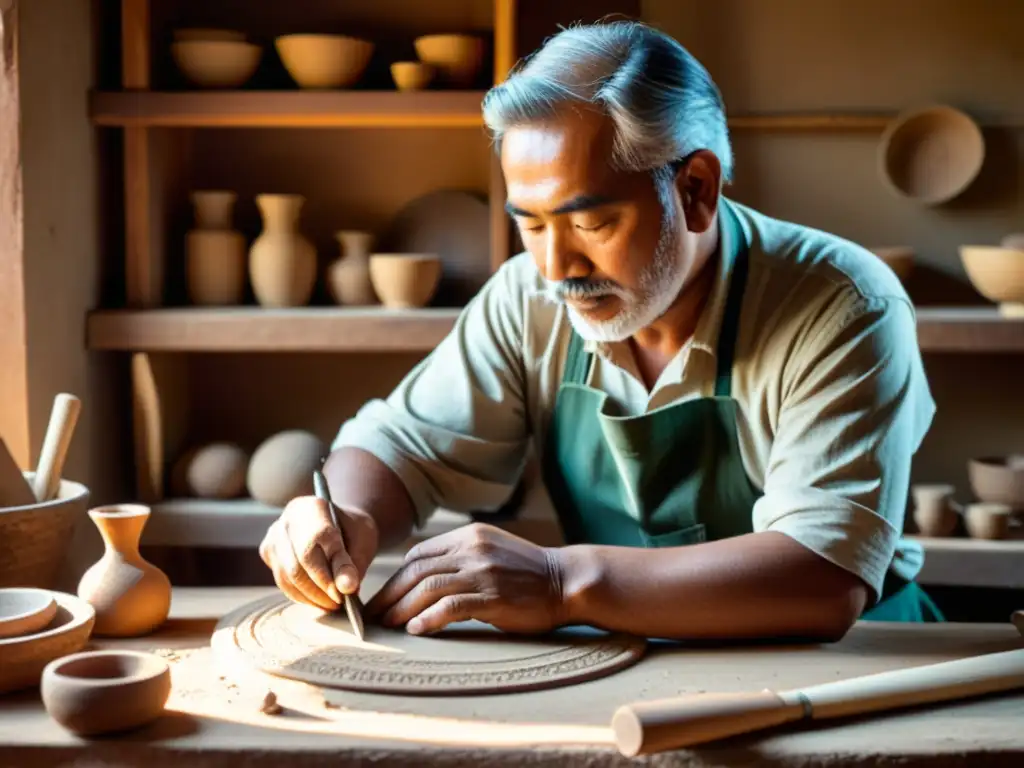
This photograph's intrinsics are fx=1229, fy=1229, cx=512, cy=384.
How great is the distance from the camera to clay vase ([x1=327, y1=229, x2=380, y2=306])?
3.38 metres

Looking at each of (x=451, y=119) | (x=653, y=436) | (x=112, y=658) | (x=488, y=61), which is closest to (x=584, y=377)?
(x=653, y=436)

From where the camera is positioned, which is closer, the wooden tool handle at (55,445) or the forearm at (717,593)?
the forearm at (717,593)

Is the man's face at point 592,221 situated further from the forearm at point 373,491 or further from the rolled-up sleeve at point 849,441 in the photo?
the forearm at point 373,491

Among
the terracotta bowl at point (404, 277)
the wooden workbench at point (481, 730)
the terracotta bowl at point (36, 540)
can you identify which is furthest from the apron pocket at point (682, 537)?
the terracotta bowl at point (404, 277)

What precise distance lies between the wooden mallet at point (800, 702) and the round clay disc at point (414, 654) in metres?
0.18

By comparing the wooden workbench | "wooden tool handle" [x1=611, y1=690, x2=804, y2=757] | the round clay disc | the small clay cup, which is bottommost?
the small clay cup

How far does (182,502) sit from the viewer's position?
3.36 metres

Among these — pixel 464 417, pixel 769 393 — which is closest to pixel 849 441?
pixel 769 393

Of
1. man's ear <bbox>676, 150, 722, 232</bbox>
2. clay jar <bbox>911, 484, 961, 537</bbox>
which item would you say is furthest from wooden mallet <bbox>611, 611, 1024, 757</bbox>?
clay jar <bbox>911, 484, 961, 537</bbox>

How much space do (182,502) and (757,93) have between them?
1972 millimetres

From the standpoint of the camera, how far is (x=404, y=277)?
324cm

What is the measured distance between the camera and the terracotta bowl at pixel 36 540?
1830 millimetres

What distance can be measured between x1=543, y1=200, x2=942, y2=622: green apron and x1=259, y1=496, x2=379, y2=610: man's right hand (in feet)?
1.77

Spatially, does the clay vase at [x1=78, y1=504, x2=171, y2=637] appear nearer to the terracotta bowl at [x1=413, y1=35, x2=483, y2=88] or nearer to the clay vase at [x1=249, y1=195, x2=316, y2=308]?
the clay vase at [x1=249, y1=195, x2=316, y2=308]
